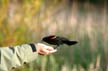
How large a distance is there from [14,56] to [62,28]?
2090mm

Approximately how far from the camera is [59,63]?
3443 millimetres

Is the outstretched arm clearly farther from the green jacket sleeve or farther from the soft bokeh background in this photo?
the soft bokeh background

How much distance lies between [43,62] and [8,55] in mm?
1529

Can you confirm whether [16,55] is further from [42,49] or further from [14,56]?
[42,49]

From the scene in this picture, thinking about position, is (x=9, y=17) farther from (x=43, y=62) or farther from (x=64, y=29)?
(x=43, y=62)

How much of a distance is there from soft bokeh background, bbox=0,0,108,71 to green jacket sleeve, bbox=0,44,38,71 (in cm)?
131

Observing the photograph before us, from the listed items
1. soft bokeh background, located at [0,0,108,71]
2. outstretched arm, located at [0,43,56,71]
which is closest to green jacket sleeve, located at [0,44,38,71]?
outstretched arm, located at [0,43,56,71]

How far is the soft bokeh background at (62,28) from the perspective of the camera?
11.3ft

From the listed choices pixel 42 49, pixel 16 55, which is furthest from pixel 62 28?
pixel 16 55

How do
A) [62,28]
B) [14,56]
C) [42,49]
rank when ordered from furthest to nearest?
1. [62,28]
2. [42,49]
3. [14,56]

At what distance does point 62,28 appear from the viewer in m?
3.95

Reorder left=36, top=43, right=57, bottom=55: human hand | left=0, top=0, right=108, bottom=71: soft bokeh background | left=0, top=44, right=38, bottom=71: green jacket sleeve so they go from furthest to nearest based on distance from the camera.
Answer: left=0, top=0, right=108, bottom=71: soft bokeh background < left=36, top=43, right=57, bottom=55: human hand < left=0, top=44, right=38, bottom=71: green jacket sleeve

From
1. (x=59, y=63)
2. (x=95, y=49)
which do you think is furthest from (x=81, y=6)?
(x=59, y=63)

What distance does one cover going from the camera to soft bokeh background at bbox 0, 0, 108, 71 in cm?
344
